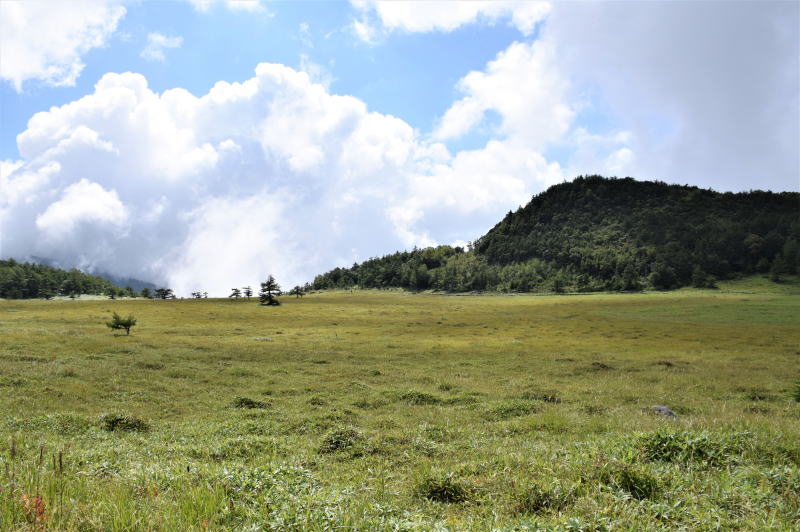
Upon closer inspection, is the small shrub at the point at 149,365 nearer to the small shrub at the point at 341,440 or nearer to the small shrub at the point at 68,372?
the small shrub at the point at 68,372

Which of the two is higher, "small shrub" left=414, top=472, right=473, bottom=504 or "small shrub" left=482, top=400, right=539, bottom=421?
"small shrub" left=414, top=472, right=473, bottom=504

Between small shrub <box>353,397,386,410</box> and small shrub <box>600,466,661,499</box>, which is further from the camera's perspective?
small shrub <box>353,397,386,410</box>

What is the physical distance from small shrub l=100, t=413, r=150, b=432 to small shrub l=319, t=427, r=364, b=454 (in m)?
7.43

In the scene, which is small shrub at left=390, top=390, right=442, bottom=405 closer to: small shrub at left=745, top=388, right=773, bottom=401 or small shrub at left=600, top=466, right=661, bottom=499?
small shrub at left=600, top=466, right=661, bottom=499

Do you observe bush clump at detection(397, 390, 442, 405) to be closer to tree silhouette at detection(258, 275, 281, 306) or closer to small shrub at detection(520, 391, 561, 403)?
small shrub at detection(520, 391, 561, 403)

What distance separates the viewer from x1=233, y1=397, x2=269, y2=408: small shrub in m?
19.7

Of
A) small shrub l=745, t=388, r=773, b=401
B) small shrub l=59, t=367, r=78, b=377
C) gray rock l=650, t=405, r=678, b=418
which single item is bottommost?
small shrub l=745, t=388, r=773, b=401

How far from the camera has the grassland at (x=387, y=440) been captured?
6.12 meters

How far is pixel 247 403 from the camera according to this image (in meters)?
20.0

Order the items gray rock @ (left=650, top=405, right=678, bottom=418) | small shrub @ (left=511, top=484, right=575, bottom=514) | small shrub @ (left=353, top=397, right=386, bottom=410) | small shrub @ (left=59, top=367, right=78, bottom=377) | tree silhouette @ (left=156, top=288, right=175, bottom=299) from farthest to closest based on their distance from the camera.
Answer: tree silhouette @ (left=156, top=288, right=175, bottom=299), small shrub @ (left=59, top=367, right=78, bottom=377), small shrub @ (left=353, top=397, right=386, bottom=410), gray rock @ (left=650, top=405, right=678, bottom=418), small shrub @ (left=511, top=484, right=575, bottom=514)

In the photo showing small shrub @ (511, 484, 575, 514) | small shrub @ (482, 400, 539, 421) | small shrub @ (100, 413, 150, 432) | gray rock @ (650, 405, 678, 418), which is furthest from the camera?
small shrub @ (482, 400, 539, 421)

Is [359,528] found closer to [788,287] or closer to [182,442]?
[182,442]

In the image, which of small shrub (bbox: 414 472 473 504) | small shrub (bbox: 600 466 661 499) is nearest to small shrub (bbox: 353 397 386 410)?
small shrub (bbox: 414 472 473 504)

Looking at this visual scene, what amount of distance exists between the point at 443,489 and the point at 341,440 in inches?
218
